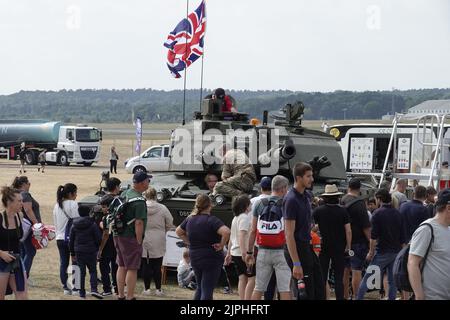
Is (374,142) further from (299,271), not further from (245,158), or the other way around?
(299,271)

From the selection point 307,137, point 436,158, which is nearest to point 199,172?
point 307,137

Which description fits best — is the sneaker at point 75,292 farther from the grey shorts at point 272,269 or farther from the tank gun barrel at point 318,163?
the tank gun barrel at point 318,163

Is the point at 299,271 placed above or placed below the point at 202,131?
below

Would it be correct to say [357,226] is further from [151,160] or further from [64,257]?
[151,160]

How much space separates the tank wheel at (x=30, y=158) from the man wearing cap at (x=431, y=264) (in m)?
52.5

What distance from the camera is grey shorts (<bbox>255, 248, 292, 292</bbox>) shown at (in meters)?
10.5

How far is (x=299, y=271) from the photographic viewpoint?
32.3 ft

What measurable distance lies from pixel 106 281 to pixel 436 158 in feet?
18.8

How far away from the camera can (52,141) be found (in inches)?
2429

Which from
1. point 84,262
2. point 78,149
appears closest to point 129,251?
point 84,262

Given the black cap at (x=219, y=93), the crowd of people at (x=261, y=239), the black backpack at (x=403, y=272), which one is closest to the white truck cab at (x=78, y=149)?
the black cap at (x=219, y=93)

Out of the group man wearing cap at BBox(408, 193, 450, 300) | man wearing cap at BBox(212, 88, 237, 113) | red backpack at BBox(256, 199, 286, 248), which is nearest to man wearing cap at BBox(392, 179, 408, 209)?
man wearing cap at BBox(212, 88, 237, 113)

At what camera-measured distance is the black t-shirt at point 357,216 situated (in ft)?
41.6
